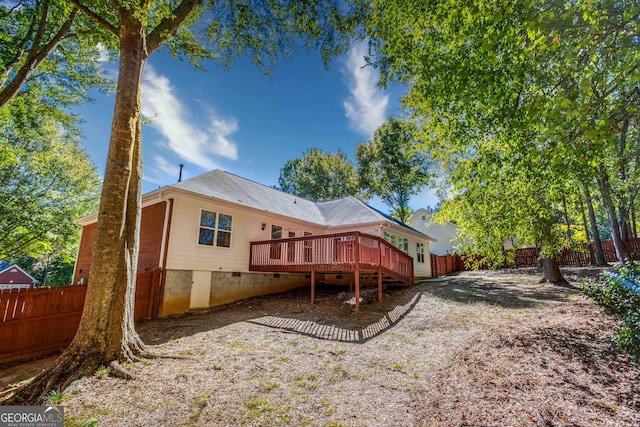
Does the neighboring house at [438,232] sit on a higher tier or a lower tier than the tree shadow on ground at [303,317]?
higher

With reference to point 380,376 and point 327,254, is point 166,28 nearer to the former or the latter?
point 327,254

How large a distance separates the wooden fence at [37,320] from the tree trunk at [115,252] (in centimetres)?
345

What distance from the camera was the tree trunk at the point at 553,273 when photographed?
1278cm

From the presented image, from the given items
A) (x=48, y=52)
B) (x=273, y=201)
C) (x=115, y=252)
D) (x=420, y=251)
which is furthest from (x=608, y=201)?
(x=48, y=52)

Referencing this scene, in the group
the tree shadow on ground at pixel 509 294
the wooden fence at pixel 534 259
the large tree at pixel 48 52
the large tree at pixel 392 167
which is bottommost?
the tree shadow on ground at pixel 509 294

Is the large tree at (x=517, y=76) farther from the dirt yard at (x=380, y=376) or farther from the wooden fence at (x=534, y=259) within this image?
the wooden fence at (x=534, y=259)

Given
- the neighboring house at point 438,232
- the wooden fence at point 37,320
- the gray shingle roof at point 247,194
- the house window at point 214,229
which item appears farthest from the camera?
the neighboring house at point 438,232

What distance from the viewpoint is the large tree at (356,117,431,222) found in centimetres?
2780

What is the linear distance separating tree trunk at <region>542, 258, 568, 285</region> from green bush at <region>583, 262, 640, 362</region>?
8.21m

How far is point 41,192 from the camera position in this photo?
665 inches

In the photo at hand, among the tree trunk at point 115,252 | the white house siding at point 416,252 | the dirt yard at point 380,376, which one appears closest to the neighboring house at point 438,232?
the white house siding at point 416,252

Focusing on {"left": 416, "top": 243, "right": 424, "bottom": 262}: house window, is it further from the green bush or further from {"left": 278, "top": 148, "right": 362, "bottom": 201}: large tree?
the green bush

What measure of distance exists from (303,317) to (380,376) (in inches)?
175

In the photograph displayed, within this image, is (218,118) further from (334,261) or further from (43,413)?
(43,413)
